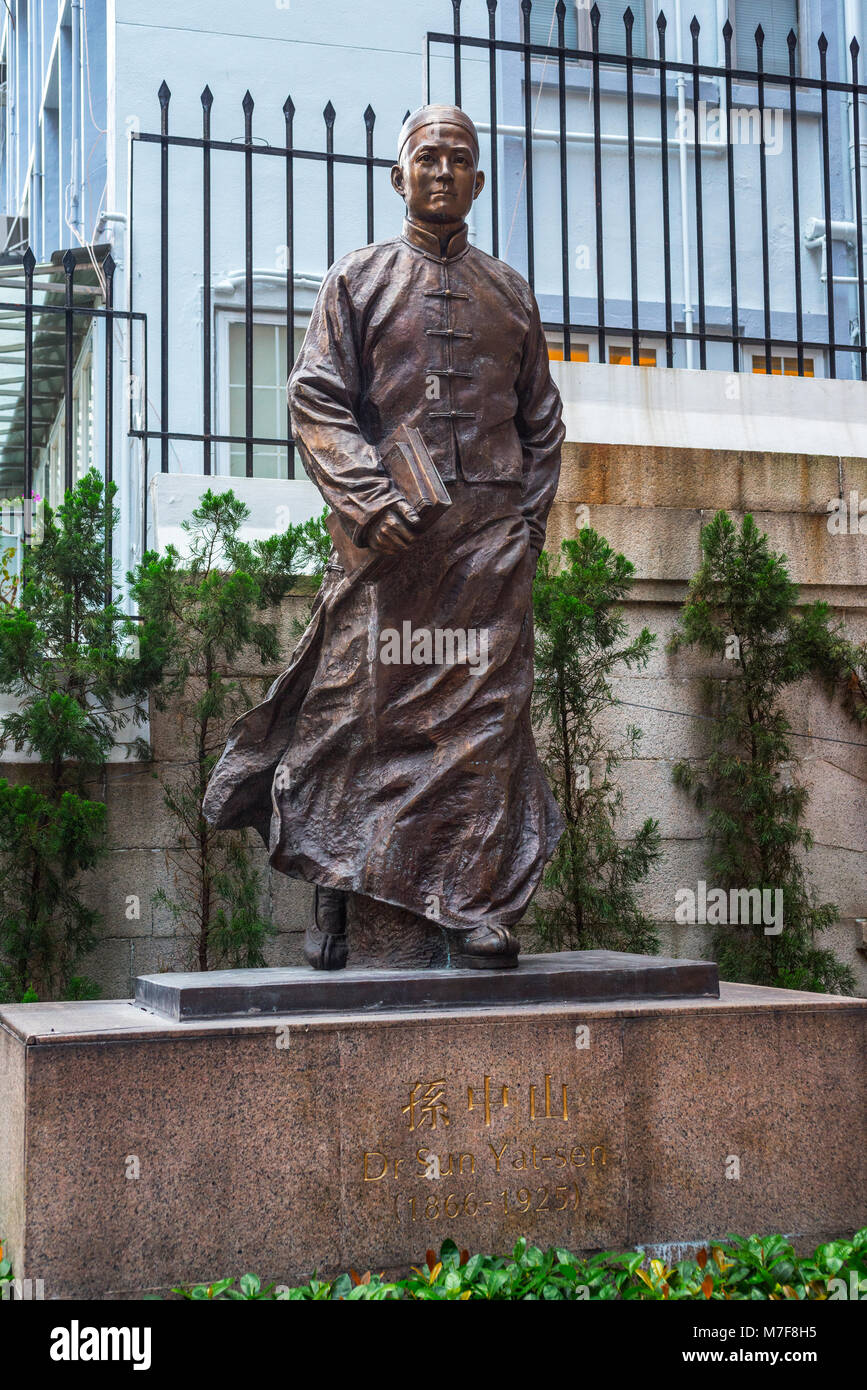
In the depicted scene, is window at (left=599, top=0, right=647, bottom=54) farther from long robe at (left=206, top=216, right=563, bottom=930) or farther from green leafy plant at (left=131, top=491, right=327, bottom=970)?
long robe at (left=206, top=216, right=563, bottom=930)

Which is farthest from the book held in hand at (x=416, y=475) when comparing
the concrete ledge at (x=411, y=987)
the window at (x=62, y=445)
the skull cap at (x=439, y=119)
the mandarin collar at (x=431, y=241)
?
the window at (x=62, y=445)

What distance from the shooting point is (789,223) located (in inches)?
507

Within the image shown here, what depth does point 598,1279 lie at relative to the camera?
404cm

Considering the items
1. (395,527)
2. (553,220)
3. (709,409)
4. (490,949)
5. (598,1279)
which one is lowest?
(598,1279)

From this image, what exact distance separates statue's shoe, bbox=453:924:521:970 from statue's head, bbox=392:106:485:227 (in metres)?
2.30

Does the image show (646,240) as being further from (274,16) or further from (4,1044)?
(4,1044)

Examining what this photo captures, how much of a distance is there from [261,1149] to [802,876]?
386cm

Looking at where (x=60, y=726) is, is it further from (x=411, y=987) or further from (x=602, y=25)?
(x=602, y=25)

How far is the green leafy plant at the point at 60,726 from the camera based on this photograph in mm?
6246

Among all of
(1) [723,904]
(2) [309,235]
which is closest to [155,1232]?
(1) [723,904]

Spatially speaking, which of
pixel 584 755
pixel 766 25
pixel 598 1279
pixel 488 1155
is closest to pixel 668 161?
pixel 584 755

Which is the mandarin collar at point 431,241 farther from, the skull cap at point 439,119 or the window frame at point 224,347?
the window frame at point 224,347

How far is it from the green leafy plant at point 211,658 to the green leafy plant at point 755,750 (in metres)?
1.96

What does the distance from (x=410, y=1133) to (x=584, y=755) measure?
3075 mm
